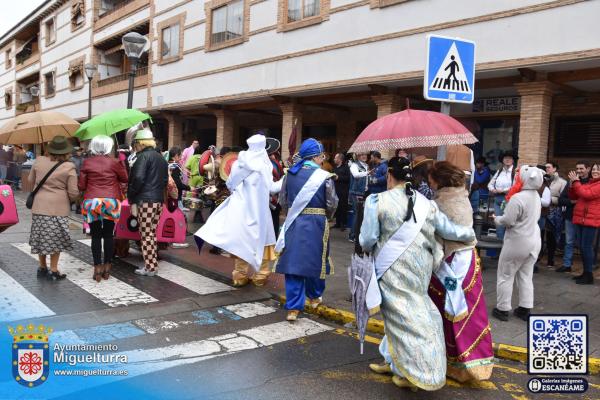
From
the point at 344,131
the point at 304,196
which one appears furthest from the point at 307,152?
the point at 344,131

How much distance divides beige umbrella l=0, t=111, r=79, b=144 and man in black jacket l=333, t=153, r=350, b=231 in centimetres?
612

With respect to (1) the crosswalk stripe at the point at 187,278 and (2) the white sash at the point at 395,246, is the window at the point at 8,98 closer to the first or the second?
(1) the crosswalk stripe at the point at 187,278

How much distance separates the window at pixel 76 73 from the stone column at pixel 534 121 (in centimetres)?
2383

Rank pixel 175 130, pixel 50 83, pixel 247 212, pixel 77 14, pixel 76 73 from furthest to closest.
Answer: pixel 50 83 < pixel 77 14 < pixel 76 73 < pixel 175 130 < pixel 247 212

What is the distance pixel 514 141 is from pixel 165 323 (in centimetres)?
1062

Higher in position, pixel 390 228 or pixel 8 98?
pixel 8 98

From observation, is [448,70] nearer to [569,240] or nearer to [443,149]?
[443,149]

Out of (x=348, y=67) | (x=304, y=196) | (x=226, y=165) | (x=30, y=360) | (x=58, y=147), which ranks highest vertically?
(x=348, y=67)

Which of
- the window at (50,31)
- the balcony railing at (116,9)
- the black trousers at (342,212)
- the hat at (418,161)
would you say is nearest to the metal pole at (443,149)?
the hat at (418,161)

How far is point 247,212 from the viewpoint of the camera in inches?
262

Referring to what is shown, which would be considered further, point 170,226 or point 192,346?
point 170,226

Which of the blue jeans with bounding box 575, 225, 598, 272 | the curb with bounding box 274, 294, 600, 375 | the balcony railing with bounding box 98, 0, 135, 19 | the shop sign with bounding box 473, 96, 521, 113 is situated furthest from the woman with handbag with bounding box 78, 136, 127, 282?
the balcony railing with bounding box 98, 0, 135, 19

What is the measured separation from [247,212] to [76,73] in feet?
83.8

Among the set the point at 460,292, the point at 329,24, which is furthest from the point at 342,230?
the point at 460,292
